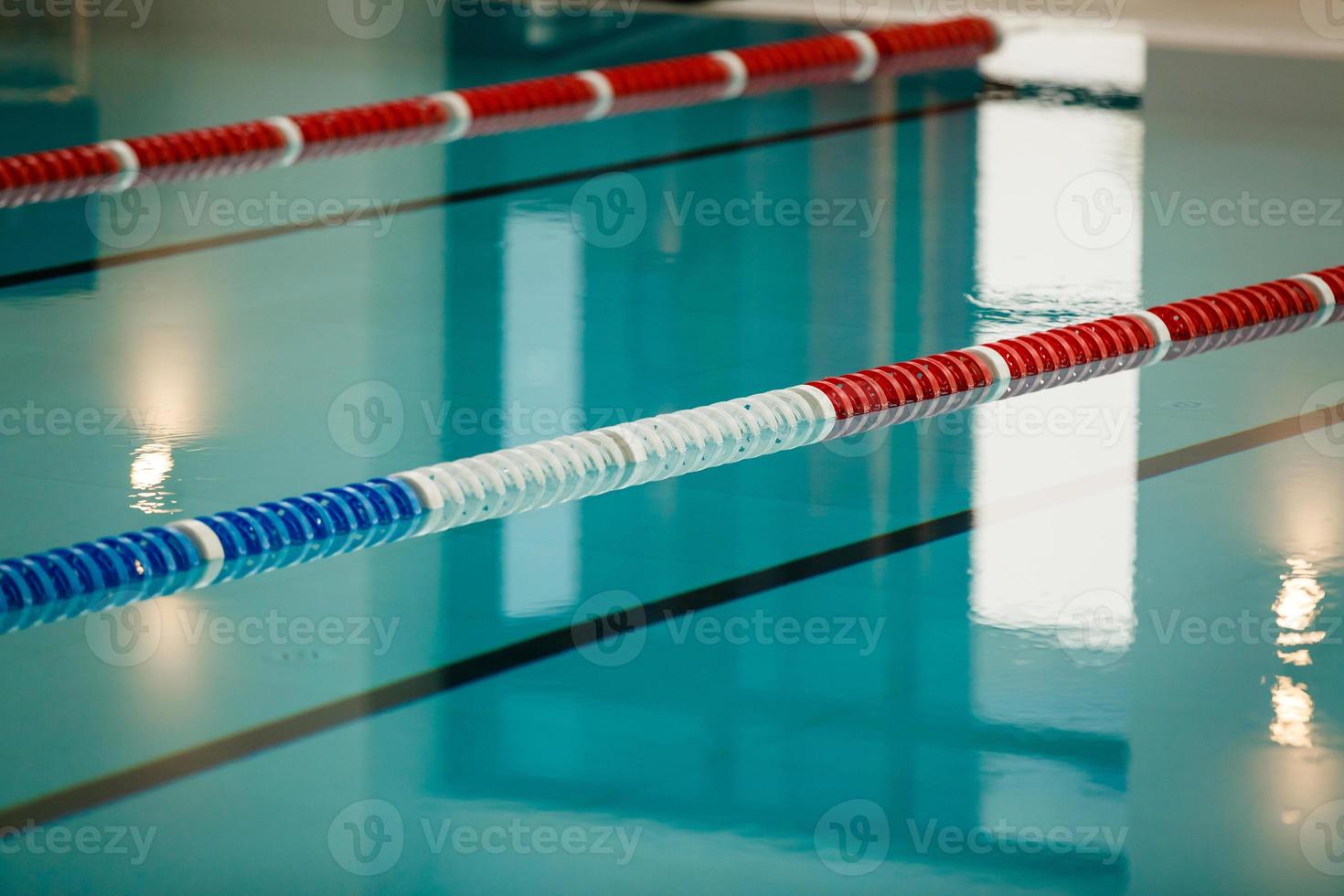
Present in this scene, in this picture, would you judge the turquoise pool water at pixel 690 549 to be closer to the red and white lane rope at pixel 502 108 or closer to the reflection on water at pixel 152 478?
the reflection on water at pixel 152 478

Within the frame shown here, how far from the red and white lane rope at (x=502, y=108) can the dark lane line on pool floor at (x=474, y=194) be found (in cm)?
83

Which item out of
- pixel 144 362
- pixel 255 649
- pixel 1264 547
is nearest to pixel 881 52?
pixel 144 362

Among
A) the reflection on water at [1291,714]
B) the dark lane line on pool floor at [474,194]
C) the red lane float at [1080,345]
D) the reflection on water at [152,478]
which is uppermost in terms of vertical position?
the dark lane line on pool floor at [474,194]

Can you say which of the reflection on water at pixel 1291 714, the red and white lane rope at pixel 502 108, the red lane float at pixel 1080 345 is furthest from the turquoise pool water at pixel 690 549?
the red and white lane rope at pixel 502 108

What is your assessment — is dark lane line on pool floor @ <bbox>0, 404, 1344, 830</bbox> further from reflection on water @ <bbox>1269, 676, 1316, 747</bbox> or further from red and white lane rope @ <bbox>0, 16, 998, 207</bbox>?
red and white lane rope @ <bbox>0, 16, 998, 207</bbox>

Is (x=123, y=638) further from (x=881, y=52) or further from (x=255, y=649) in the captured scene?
(x=881, y=52)

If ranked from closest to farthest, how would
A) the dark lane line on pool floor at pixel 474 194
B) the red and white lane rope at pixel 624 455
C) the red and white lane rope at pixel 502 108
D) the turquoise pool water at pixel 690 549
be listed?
1. the turquoise pool water at pixel 690 549
2. the red and white lane rope at pixel 624 455
3. the dark lane line on pool floor at pixel 474 194
4. the red and white lane rope at pixel 502 108

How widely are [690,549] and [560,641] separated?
548 mm

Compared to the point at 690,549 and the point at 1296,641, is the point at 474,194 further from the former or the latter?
the point at 1296,641

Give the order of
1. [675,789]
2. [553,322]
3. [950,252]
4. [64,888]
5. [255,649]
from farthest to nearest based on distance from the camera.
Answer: [950,252], [553,322], [255,649], [675,789], [64,888]

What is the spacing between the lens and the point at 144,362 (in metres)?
5.37

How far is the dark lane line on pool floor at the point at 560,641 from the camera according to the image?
10.1 feet

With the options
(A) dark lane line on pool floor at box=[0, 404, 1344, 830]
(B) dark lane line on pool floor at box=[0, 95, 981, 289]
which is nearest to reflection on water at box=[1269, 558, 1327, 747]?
(A) dark lane line on pool floor at box=[0, 404, 1344, 830]

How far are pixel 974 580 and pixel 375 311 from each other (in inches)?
97.3
